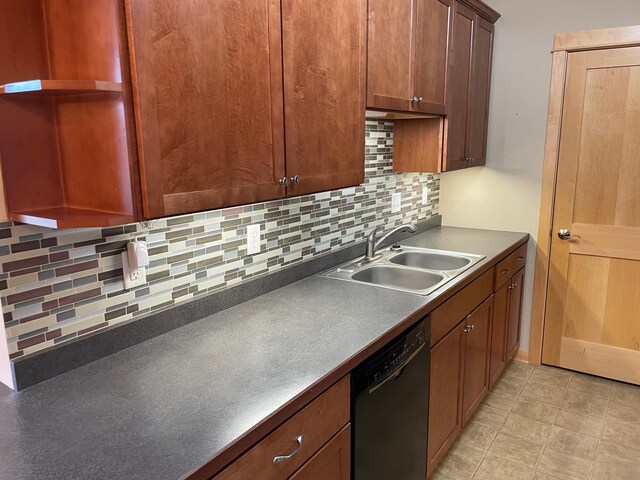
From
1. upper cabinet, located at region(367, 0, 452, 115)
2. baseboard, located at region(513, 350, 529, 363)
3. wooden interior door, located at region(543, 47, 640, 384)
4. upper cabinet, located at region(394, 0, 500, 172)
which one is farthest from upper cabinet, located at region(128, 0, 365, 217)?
baseboard, located at region(513, 350, 529, 363)

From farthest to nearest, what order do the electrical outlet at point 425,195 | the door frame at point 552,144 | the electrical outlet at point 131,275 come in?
the electrical outlet at point 425,195 → the door frame at point 552,144 → the electrical outlet at point 131,275

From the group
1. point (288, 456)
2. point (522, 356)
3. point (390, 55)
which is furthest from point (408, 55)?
point (522, 356)

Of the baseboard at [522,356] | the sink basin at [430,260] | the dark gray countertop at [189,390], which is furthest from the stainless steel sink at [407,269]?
the baseboard at [522,356]

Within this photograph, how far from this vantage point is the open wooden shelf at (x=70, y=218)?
1.07 m

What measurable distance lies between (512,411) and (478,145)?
63.2 inches

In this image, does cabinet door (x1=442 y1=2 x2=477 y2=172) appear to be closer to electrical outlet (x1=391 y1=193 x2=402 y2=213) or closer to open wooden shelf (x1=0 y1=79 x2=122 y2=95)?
electrical outlet (x1=391 y1=193 x2=402 y2=213)

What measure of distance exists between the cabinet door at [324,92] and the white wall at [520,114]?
5.32ft

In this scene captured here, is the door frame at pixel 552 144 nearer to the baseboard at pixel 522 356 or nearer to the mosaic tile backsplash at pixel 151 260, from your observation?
the baseboard at pixel 522 356

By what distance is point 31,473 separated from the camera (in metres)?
0.92

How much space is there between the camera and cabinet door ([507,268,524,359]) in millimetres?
2953

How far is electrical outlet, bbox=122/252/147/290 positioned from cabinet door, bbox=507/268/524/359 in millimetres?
2191

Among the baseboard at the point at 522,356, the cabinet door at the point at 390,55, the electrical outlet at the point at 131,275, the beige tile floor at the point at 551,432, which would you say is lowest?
the beige tile floor at the point at 551,432

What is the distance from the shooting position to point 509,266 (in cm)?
281

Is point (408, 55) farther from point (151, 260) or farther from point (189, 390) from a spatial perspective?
point (189, 390)
